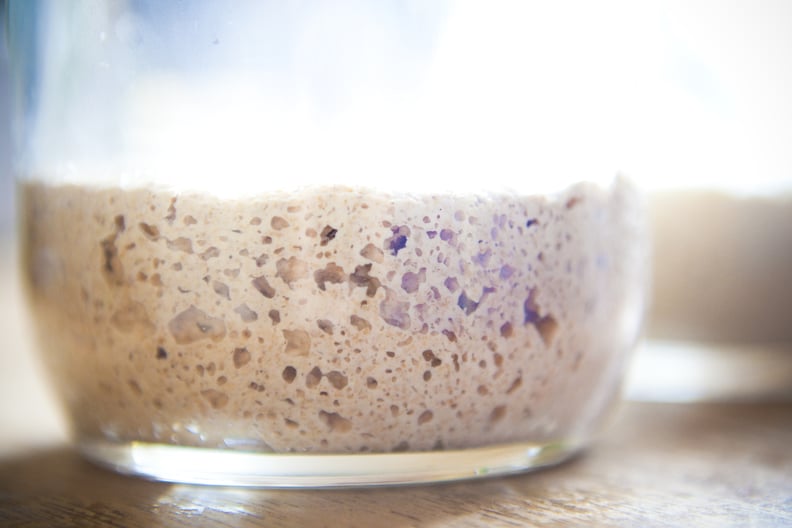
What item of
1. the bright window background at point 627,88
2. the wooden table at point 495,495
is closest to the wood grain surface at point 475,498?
the wooden table at point 495,495

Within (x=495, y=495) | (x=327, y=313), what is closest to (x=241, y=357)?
(x=327, y=313)

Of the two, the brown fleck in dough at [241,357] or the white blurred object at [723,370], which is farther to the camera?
the white blurred object at [723,370]

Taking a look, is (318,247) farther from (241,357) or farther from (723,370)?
(723,370)

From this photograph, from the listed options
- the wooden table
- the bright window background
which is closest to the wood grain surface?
the wooden table

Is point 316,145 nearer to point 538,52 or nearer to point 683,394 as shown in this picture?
point 538,52

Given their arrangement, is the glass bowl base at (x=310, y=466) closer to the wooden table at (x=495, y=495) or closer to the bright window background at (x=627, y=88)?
the wooden table at (x=495, y=495)

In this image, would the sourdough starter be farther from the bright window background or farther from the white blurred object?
the white blurred object

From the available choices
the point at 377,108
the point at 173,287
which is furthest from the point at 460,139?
the point at 173,287
